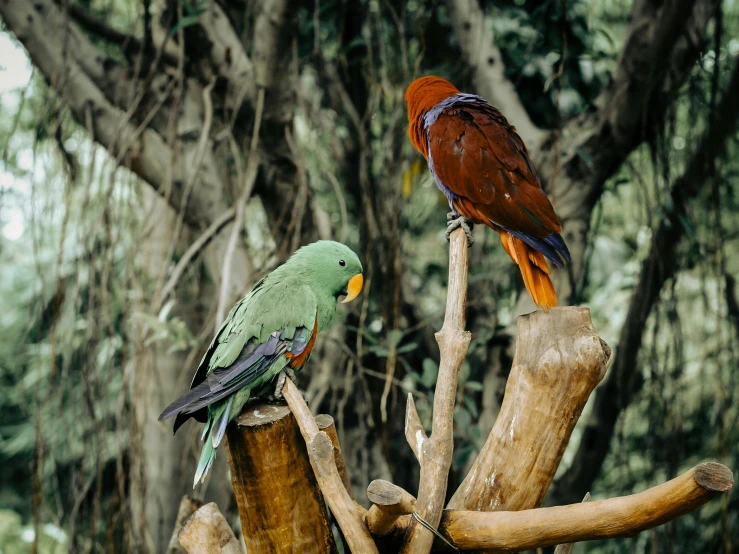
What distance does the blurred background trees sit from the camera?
295cm

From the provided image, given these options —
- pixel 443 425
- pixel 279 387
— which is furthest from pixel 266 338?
pixel 443 425

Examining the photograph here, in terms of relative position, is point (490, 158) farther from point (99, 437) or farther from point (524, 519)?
point (99, 437)

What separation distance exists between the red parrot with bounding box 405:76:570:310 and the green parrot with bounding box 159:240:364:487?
0.43m

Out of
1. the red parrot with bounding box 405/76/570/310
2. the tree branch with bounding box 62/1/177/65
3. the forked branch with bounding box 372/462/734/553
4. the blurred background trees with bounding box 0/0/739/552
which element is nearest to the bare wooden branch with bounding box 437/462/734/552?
the forked branch with bounding box 372/462/734/553

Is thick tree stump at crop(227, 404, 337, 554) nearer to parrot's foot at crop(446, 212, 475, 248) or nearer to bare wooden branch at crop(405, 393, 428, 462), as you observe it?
bare wooden branch at crop(405, 393, 428, 462)

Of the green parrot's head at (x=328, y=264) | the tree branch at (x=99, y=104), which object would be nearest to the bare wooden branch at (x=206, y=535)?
→ the green parrot's head at (x=328, y=264)

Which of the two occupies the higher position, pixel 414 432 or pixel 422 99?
pixel 422 99

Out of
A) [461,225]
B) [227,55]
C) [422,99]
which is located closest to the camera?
[461,225]

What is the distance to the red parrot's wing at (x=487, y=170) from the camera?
6.84 feet

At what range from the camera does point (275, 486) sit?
1.61 m

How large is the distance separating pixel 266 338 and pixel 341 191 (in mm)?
1978

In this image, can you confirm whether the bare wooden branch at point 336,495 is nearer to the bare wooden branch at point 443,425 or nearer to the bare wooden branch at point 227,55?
the bare wooden branch at point 443,425

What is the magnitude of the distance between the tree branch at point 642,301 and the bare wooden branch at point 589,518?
2.04 m

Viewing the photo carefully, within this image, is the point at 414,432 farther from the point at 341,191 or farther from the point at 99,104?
the point at 99,104
